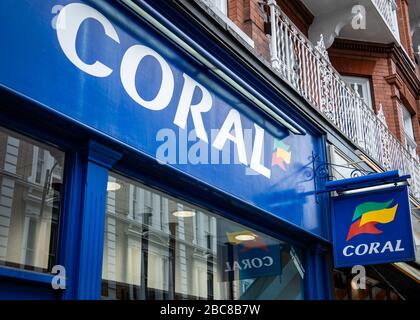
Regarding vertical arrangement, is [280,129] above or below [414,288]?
above

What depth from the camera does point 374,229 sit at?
6.07 metres

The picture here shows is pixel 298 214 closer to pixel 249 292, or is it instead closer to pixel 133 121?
pixel 249 292

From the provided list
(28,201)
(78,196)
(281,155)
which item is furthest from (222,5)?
(28,201)

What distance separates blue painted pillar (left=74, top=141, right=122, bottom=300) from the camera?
3.27m

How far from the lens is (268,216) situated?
17.6 feet

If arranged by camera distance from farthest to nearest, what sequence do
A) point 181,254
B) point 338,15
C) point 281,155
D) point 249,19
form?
point 338,15
point 249,19
point 281,155
point 181,254

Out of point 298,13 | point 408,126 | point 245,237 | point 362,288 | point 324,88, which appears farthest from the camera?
point 408,126

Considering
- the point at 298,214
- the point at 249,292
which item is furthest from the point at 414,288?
the point at 249,292

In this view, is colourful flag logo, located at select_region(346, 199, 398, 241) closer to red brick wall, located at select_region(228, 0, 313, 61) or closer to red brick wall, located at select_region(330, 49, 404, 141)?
red brick wall, located at select_region(228, 0, 313, 61)

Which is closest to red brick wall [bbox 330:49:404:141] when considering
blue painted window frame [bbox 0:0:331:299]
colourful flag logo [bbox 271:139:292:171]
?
colourful flag logo [bbox 271:139:292:171]

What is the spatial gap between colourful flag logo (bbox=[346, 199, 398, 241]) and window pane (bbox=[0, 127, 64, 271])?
3769 millimetres

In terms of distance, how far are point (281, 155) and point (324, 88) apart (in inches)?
80.1

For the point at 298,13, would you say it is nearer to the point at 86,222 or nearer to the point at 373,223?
the point at 373,223

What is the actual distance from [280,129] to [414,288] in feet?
11.1
